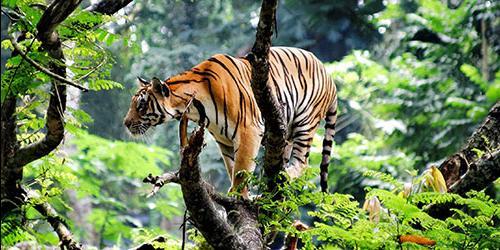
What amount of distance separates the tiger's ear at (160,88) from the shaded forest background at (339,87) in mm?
385

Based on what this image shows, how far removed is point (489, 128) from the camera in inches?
193

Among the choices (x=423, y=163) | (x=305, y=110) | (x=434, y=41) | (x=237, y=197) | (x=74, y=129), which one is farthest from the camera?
(x=434, y=41)

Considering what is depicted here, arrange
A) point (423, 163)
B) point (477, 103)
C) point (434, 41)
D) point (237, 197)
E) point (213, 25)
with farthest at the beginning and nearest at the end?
point (213, 25)
point (434, 41)
point (423, 163)
point (477, 103)
point (237, 197)

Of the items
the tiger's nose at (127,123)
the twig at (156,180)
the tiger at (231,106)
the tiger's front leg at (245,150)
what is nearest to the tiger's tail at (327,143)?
the tiger at (231,106)

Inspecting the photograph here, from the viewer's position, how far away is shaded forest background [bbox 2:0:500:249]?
30.8ft

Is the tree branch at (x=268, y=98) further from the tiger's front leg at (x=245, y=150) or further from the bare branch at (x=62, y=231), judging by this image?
the bare branch at (x=62, y=231)

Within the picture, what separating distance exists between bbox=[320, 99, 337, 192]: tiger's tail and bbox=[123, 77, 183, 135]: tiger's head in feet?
4.01

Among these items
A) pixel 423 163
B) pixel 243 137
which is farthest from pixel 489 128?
pixel 423 163

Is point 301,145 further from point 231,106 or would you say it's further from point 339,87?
point 339,87

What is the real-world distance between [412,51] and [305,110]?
7255mm

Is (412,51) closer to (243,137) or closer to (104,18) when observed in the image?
(243,137)

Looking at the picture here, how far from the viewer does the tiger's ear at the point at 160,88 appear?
4.65m

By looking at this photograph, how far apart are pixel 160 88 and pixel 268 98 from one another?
1.22m

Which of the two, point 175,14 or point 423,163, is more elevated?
point 175,14
